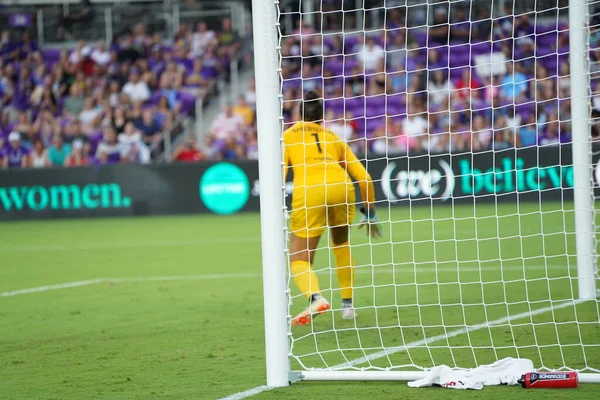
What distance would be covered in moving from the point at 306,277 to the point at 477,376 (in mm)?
2622

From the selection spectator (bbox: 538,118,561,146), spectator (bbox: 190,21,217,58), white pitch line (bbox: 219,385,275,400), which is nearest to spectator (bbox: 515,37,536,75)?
spectator (bbox: 538,118,561,146)

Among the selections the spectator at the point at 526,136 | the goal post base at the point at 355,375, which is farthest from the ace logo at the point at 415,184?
the goal post base at the point at 355,375

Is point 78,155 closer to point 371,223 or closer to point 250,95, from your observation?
point 250,95

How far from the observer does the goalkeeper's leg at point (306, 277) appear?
7.43m

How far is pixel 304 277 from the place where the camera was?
796 cm

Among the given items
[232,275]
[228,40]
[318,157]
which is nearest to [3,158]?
[228,40]

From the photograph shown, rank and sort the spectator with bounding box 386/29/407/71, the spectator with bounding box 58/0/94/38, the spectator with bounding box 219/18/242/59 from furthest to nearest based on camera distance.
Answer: the spectator with bounding box 58/0/94/38 → the spectator with bounding box 219/18/242/59 → the spectator with bounding box 386/29/407/71

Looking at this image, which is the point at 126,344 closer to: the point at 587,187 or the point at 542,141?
the point at 587,187

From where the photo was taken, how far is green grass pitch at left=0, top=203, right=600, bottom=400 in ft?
19.5

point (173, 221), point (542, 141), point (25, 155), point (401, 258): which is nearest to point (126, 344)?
point (401, 258)

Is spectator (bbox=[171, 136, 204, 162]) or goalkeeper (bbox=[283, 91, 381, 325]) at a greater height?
spectator (bbox=[171, 136, 204, 162])

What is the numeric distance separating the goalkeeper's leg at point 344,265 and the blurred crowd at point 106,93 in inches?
582

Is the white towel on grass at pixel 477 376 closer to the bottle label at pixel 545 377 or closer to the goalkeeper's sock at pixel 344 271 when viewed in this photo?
the bottle label at pixel 545 377

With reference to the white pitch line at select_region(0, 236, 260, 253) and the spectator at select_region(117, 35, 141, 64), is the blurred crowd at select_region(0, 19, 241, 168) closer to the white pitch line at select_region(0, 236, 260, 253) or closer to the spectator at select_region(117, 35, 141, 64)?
the spectator at select_region(117, 35, 141, 64)
